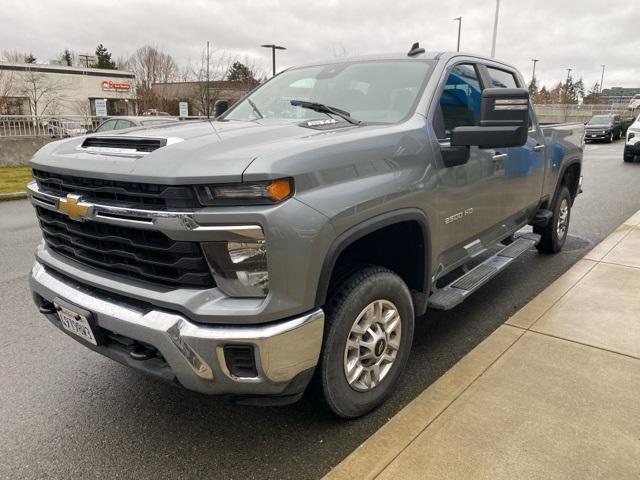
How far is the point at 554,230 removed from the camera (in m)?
5.75

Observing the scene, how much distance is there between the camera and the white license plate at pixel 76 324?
2459mm

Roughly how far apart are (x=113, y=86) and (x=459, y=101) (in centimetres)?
5569

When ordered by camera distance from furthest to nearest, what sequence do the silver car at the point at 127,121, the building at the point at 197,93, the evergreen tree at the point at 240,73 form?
the evergreen tree at the point at 240,73, the building at the point at 197,93, the silver car at the point at 127,121

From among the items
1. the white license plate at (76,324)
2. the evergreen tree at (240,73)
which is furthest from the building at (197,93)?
the white license plate at (76,324)

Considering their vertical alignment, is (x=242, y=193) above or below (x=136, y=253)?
above

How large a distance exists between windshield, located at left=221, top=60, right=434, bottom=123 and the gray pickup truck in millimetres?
20

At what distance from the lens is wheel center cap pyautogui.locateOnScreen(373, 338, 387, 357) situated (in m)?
2.71

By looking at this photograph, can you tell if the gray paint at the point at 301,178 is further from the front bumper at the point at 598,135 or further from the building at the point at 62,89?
the building at the point at 62,89

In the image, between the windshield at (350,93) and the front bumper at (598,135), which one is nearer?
the windshield at (350,93)

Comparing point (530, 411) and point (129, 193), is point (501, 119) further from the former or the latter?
point (129, 193)

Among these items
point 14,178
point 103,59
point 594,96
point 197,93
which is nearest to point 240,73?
point 197,93

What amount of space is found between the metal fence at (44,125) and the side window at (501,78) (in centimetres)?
1340

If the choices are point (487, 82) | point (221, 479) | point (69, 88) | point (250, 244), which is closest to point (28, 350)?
point (221, 479)

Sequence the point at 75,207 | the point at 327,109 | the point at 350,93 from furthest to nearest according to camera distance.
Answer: the point at 350,93 < the point at 327,109 < the point at 75,207
